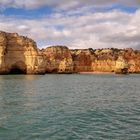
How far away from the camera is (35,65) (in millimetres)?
94812

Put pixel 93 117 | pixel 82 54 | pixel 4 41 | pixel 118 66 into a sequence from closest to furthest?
pixel 93 117 → pixel 4 41 → pixel 118 66 → pixel 82 54

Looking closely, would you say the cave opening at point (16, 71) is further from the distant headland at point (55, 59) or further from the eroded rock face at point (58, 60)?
the eroded rock face at point (58, 60)

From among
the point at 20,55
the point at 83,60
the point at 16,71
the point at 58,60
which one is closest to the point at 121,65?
the point at 58,60

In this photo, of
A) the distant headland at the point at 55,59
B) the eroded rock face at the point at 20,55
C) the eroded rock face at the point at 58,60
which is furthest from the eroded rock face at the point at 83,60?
the eroded rock face at the point at 20,55

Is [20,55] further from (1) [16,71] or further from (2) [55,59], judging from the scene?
(2) [55,59]

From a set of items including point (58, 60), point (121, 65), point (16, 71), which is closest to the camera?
point (16, 71)

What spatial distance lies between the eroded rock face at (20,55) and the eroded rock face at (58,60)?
37300mm

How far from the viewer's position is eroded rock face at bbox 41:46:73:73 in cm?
13850

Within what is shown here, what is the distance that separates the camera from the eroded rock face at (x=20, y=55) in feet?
307

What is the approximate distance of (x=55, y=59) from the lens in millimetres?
141250

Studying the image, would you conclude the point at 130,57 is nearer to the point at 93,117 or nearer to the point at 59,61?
the point at 59,61

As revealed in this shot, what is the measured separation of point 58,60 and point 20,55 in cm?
4532

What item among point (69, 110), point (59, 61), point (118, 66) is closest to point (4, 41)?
point (59, 61)

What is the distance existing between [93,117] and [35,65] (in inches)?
2919
